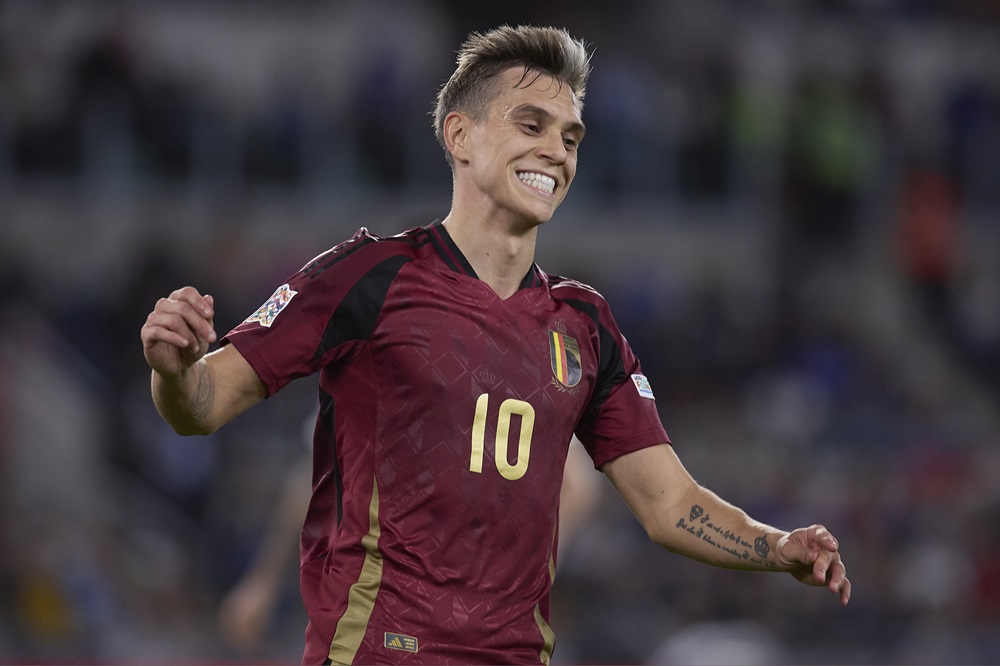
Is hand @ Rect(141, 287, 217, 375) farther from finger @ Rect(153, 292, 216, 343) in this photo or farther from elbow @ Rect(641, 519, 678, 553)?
elbow @ Rect(641, 519, 678, 553)

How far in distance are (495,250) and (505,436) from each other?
46cm

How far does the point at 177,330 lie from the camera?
2688 mm

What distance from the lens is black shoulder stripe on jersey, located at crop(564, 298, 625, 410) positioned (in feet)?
11.3

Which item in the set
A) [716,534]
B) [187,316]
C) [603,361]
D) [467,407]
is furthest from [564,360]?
[187,316]

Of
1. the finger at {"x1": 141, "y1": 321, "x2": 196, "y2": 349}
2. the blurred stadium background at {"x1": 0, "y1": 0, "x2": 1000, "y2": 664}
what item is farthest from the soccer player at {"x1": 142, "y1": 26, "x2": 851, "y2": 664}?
the blurred stadium background at {"x1": 0, "y1": 0, "x2": 1000, "y2": 664}

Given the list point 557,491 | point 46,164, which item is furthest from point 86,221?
point 557,491

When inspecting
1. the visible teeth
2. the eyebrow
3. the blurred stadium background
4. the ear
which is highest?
the eyebrow

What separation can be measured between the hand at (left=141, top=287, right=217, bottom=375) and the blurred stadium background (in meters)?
5.79

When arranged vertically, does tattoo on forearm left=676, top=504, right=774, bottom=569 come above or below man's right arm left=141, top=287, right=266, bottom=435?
below

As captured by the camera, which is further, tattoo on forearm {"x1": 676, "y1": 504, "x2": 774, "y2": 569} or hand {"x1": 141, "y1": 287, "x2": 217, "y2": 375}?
tattoo on forearm {"x1": 676, "y1": 504, "x2": 774, "y2": 569}

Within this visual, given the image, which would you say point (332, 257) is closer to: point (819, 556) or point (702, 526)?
point (702, 526)

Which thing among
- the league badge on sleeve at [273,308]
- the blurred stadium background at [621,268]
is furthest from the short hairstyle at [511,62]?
the blurred stadium background at [621,268]

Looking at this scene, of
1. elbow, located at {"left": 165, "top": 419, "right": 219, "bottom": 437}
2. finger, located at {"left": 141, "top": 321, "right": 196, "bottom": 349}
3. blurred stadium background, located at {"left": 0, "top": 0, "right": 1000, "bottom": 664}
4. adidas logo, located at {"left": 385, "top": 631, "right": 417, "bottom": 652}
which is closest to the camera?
finger, located at {"left": 141, "top": 321, "right": 196, "bottom": 349}

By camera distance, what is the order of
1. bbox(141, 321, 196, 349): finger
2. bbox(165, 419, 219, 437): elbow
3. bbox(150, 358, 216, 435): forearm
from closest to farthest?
bbox(141, 321, 196, 349): finger, bbox(150, 358, 216, 435): forearm, bbox(165, 419, 219, 437): elbow
